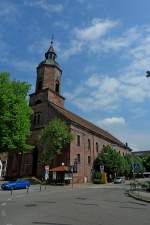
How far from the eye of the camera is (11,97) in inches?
1452

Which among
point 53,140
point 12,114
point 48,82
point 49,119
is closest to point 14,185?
point 12,114

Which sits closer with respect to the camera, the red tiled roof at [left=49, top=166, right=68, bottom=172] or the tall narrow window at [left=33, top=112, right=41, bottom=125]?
the red tiled roof at [left=49, top=166, right=68, bottom=172]

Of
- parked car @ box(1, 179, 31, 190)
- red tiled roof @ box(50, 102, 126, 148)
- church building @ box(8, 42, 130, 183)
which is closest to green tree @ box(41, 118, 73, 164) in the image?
church building @ box(8, 42, 130, 183)

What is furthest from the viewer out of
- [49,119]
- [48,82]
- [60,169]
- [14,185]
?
[48,82]

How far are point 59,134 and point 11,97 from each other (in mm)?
12441

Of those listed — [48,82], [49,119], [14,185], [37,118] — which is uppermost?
[48,82]

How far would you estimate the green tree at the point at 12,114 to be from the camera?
35.7 m

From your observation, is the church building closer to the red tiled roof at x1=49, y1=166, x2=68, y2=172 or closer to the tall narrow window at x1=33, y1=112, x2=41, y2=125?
the tall narrow window at x1=33, y1=112, x2=41, y2=125

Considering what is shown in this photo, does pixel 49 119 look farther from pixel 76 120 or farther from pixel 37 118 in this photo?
pixel 76 120

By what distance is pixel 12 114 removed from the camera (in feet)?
121

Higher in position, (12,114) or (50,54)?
(50,54)

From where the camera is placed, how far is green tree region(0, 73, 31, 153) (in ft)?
117

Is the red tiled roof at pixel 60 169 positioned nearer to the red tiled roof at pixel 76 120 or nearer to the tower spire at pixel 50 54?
the red tiled roof at pixel 76 120

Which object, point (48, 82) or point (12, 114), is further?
point (48, 82)
